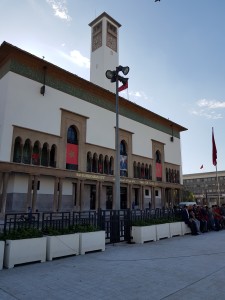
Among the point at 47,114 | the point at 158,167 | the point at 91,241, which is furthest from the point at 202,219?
the point at 158,167

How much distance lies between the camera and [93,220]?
9.36m

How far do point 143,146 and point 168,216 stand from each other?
27421 mm

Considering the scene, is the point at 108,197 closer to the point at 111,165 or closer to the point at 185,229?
the point at 111,165

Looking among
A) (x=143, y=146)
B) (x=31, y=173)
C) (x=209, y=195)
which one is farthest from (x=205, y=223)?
(x=209, y=195)

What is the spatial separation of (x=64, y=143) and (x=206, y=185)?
68.4 meters

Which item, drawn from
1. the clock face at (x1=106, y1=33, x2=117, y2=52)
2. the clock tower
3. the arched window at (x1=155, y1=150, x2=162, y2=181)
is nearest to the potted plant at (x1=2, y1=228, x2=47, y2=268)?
the arched window at (x1=155, y1=150, x2=162, y2=181)

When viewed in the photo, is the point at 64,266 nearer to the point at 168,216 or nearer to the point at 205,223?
the point at 168,216

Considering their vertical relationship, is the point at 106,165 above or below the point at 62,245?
above

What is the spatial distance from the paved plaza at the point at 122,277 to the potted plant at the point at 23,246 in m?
0.22

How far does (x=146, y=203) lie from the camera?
39.8 meters

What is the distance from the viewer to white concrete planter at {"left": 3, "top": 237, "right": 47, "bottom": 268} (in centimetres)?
636

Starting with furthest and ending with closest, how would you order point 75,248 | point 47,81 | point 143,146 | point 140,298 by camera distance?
point 143,146 → point 47,81 → point 75,248 → point 140,298

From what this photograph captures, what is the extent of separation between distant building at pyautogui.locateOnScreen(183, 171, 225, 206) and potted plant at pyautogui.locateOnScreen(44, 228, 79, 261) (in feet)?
257

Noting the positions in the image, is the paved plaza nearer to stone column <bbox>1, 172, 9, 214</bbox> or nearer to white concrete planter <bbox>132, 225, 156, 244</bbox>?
white concrete planter <bbox>132, 225, 156, 244</bbox>
